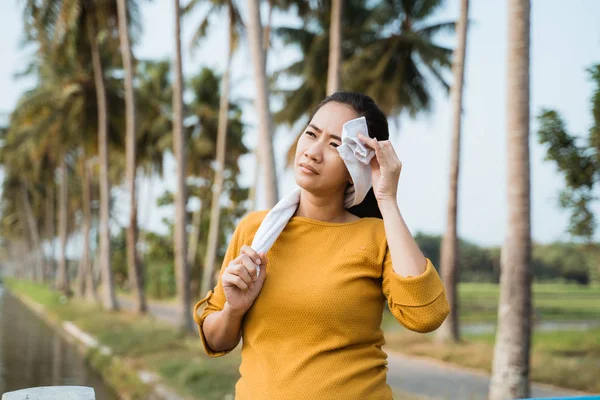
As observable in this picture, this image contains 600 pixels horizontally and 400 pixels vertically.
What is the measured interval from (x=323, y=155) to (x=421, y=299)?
48 centimetres

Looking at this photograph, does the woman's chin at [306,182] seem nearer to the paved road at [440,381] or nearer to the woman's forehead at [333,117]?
the woman's forehead at [333,117]

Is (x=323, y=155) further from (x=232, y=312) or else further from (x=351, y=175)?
(x=232, y=312)

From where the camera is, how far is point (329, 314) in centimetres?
167

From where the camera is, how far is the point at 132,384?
10.2m

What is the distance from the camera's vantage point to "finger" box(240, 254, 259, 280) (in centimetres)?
166

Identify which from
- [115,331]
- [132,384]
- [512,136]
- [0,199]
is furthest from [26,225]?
[512,136]

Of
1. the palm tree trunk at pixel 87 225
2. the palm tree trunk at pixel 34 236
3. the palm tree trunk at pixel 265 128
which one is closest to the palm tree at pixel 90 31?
the palm tree trunk at pixel 87 225

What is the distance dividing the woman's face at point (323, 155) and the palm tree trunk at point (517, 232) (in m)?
5.06

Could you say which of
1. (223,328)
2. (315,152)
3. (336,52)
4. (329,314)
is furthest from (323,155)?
(336,52)

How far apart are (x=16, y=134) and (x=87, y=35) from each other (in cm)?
1030

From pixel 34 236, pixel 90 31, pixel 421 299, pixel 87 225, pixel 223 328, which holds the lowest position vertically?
pixel 34 236

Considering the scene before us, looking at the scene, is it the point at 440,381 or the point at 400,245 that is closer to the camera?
the point at 400,245

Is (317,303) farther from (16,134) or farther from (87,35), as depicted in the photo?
(16,134)

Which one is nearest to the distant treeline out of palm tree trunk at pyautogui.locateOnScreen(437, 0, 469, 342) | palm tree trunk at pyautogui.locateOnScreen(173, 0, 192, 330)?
palm tree trunk at pyautogui.locateOnScreen(173, 0, 192, 330)
